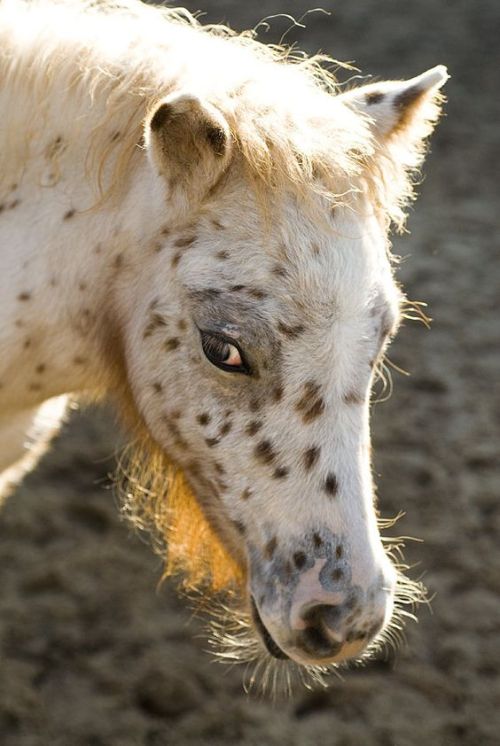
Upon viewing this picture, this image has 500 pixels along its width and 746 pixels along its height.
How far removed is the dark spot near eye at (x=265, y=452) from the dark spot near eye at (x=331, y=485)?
0.13m

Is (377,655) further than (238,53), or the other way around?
(377,655)

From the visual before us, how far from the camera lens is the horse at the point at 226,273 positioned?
198 centimetres

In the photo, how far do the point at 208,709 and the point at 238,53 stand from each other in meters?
2.15

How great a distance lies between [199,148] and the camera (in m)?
1.99

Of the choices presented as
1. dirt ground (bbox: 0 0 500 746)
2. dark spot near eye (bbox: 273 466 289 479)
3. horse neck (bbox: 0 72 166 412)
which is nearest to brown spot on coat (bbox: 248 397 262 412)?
dark spot near eye (bbox: 273 466 289 479)

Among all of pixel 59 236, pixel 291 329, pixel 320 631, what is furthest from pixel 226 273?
pixel 320 631

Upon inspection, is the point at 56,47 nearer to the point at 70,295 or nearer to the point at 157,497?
the point at 70,295

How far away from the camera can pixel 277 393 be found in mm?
1990

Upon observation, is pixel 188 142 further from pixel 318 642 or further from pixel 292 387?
pixel 318 642

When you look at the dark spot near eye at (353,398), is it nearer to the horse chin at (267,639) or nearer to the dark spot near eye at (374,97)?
the horse chin at (267,639)

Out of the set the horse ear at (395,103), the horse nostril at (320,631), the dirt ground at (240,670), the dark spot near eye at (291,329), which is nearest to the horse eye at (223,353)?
the dark spot near eye at (291,329)

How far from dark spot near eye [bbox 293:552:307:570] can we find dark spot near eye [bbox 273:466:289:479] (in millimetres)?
162

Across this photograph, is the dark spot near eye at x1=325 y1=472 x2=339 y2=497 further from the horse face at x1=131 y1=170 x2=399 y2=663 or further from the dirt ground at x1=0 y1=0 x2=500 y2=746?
the dirt ground at x1=0 y1=0 x2=500 y2=746

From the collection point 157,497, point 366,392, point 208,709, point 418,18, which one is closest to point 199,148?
point 366,392
